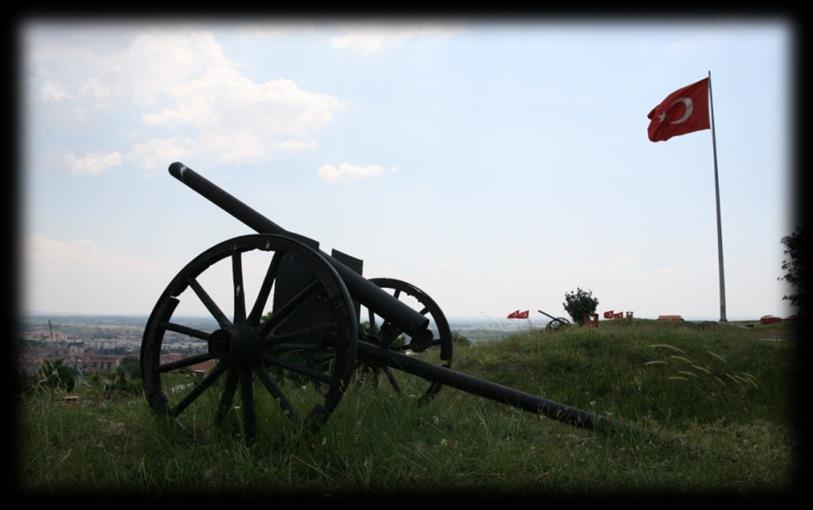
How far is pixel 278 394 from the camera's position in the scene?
4.05 m

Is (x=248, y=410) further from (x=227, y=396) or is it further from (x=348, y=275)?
(x=348, y=275)

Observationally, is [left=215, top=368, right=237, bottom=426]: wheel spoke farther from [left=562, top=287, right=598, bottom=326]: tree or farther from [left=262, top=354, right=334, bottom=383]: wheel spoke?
[left=562, top=287, right=598, bottom=326]: tree

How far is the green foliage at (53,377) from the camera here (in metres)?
5.53

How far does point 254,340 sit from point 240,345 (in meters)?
0.10

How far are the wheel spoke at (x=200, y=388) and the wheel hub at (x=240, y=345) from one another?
0.09m

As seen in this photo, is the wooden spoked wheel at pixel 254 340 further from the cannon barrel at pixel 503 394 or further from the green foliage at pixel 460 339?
the green foliage at pixel 460 339

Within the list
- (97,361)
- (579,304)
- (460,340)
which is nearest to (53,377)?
(97,361)

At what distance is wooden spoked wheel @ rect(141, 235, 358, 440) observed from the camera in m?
3.93

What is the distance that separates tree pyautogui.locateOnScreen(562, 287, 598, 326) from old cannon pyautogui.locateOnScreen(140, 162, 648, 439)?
14.1 meters

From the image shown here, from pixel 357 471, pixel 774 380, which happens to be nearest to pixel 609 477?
pixel 357 471

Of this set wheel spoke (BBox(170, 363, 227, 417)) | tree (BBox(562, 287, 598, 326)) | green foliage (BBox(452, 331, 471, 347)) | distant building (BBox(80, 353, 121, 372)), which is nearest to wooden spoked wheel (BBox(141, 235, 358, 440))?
wheel spoke (BBox(170, 363, 227, 417))

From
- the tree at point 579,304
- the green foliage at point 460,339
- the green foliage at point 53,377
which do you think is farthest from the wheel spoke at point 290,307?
the tree at point 579,304

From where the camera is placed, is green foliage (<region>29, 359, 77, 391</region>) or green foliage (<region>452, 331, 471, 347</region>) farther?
green foliage (<region>452, 331, 471, 347</region>)

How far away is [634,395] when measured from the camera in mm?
7883
